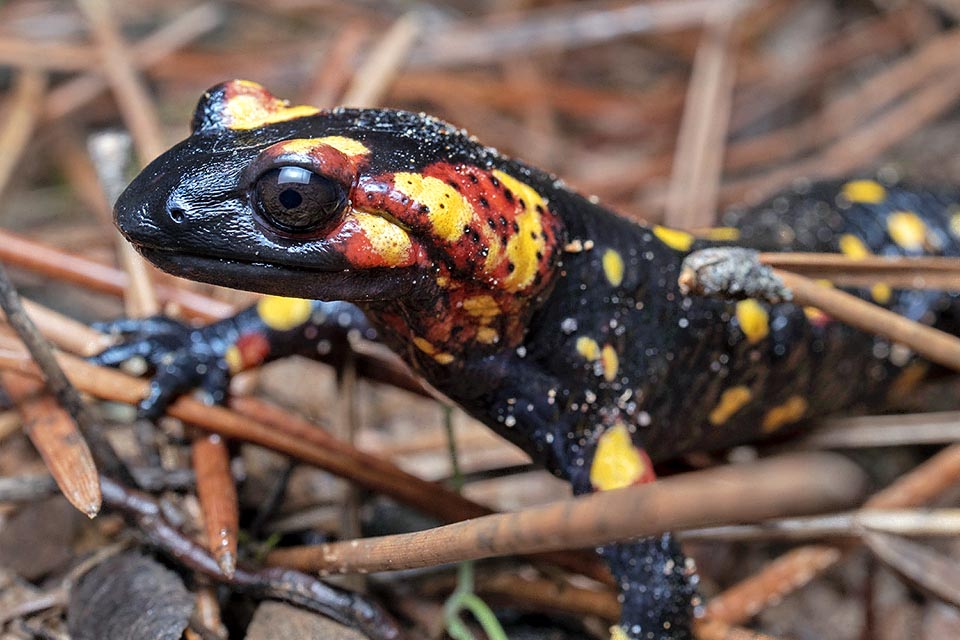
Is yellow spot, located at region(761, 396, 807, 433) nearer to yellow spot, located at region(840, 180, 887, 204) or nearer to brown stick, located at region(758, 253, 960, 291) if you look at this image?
brown stick, located at region(758, 253, 960, 291)

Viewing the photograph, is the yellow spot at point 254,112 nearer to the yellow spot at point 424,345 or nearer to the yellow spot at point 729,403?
the yellow spot at point 424,345

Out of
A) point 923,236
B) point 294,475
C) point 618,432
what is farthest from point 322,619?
point 923,236

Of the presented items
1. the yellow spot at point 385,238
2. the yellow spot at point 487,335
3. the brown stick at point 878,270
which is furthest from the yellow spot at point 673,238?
the yellow spot at point 385,238

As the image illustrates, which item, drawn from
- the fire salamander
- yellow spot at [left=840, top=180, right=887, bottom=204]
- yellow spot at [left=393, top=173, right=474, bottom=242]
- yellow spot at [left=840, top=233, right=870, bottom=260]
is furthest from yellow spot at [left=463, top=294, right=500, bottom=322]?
yellow spot at [left=840, top=180, right=887, bottom=204]

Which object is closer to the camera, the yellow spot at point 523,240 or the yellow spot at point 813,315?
the yellow spot at point 523,240

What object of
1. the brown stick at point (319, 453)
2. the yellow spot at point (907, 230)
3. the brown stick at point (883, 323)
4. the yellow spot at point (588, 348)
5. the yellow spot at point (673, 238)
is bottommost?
the brown stick at point (319, 453)

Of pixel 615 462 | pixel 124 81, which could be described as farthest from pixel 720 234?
pixel 124 81

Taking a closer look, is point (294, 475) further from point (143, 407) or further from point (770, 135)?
point (770, 135)
